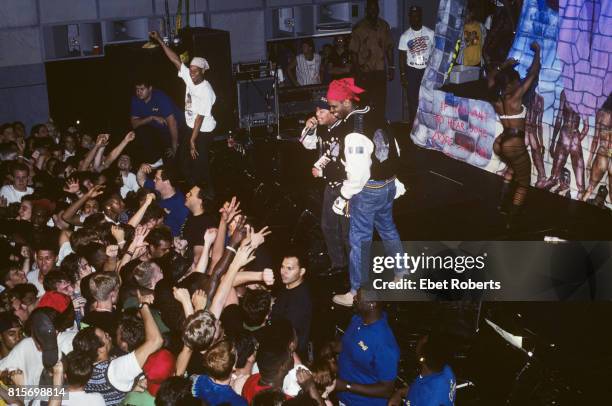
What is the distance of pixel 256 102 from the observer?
12906 mm

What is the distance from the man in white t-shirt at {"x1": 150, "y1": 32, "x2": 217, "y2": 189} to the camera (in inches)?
392

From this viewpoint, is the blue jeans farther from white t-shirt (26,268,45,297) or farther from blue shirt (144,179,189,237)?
white t-shirt (26,268,45,297)

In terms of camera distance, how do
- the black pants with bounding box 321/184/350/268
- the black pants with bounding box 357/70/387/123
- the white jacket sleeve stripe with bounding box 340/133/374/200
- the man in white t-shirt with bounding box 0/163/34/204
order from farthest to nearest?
the black pants with bounding box 357/70/387/123 → the man in white t-shirt with bounding box 0/163/34/204 → the black pants with bounding box 321/184/350/268 → the white jacket sleeve stripe with bounding box 340/133/374/200

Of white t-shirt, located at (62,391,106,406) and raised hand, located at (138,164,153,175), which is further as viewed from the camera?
raised hand, located at (138,164,153,175)

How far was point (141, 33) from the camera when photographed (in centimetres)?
1335

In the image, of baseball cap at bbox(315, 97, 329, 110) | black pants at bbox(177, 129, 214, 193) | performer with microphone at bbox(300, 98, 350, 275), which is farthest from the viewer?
black pants at bbox(177, 129, 214, 193)

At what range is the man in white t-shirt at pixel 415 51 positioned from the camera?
1266 cm

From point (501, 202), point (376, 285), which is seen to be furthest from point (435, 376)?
point (501, 202)

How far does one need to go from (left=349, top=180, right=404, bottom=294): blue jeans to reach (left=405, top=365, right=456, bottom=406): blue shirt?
261cm

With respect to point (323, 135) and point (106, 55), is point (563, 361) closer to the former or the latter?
point (323, 135)

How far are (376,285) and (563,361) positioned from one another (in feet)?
6.02

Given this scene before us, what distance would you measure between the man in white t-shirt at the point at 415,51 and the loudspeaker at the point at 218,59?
291 centimetres

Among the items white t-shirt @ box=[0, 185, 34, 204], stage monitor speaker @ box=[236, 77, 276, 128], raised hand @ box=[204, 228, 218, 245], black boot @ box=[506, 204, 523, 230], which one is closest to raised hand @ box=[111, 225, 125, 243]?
raised hand @ box=[204, 228, 218, 245]

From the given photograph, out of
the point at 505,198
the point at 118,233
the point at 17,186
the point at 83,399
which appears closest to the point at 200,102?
the point at 17,186
